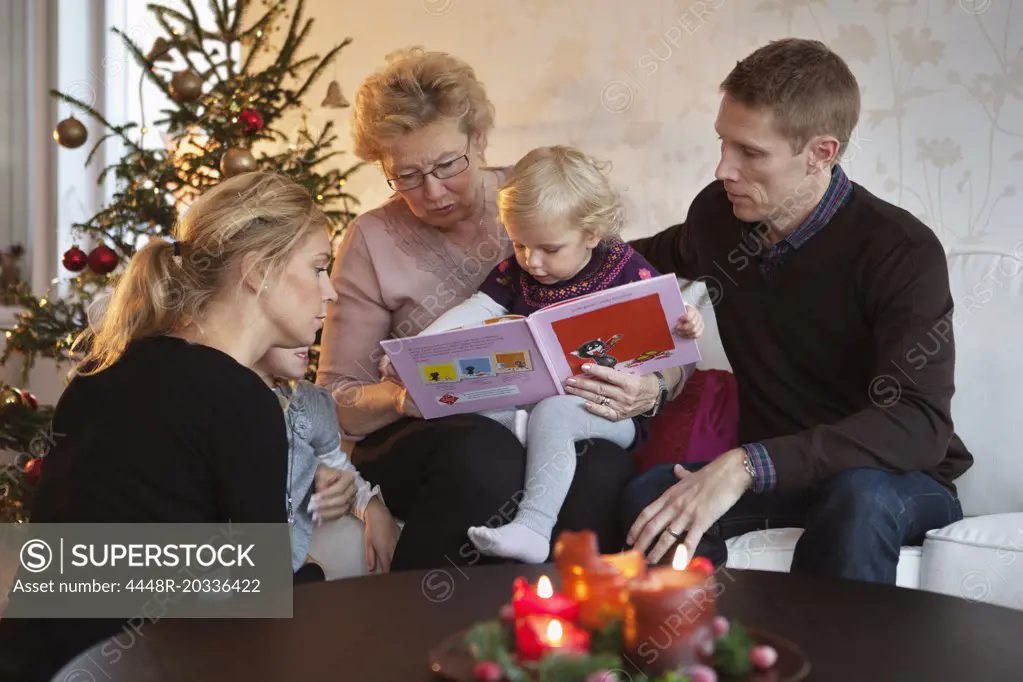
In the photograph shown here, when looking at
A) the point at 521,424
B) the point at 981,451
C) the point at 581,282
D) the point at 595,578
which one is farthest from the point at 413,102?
the point at 595,578

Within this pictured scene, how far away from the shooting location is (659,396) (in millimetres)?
2408

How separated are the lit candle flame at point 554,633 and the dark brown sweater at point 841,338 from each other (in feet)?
3.04

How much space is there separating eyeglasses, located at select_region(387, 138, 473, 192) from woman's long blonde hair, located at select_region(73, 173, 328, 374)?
607mm

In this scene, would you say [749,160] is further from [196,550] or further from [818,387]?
[196,550]

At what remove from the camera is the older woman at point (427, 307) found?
2.21 meters

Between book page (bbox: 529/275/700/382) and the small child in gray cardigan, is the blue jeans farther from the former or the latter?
the small child in gray cardigan

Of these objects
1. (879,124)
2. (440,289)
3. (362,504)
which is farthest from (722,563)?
(879,124)

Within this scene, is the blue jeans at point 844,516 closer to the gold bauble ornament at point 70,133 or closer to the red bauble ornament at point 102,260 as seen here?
the red bauble ornament at point 102,260

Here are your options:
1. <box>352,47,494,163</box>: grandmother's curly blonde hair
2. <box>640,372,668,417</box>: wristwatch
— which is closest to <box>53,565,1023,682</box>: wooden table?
<box>640,372,668,417</box>: wristwatch


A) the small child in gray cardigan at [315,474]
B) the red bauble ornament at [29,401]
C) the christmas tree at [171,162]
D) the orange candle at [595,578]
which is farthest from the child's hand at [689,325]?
the red bauble ornament at [29,401]

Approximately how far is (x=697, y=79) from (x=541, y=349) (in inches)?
50.6

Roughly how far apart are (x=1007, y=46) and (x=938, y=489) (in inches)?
46.8

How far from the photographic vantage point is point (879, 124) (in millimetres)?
2902

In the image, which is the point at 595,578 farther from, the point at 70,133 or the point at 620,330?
the point at 70,133
